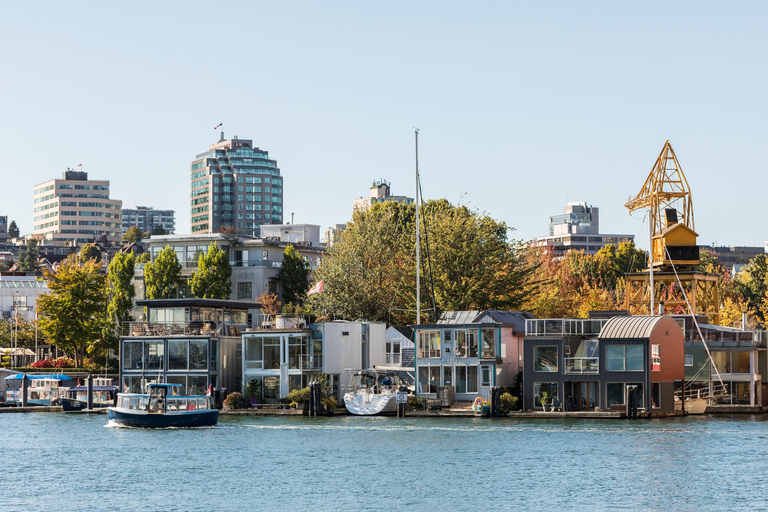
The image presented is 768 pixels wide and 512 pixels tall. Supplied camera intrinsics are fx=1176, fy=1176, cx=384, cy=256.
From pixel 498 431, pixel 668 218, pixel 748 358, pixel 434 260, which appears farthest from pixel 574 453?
pixel 668 218

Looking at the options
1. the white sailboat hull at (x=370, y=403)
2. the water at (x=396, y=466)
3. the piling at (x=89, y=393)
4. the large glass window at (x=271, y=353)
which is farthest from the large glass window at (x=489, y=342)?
the piling at (x=89, y=393)

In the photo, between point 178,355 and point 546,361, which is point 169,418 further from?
point 546,361

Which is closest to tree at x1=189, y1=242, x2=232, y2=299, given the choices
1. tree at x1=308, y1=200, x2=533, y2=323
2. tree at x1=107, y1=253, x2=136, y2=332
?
tree at x1=107, y1=253, x2=136, y2=332

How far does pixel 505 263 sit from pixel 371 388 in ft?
76.0

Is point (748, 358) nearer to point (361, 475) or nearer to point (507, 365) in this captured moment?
point (507, 365)

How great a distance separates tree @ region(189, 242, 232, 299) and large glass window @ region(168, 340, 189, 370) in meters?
29.7

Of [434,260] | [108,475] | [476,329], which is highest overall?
[434,260]

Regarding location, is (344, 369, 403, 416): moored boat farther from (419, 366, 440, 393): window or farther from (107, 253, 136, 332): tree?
(107, 253, 136, 332): tree

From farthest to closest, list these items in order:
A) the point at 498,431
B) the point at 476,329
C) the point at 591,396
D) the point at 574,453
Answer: the point at 476,329
the point at 591,396
the point at 498,431
the point at 574,453

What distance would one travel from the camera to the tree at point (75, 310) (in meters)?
111

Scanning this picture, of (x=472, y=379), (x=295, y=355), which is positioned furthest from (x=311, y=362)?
(x=472, y=379)

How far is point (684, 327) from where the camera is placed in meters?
85.9

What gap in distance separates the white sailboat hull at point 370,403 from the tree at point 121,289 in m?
38.3

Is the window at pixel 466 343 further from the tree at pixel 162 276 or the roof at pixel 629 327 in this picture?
the tree at pixel 162 276
